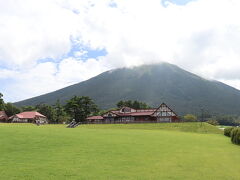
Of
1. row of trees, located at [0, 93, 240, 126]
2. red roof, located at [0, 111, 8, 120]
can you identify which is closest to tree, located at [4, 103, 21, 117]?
row of trees, located at [0, 93, 240, 126]

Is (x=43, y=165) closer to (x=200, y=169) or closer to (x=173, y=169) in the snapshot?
(x=173, y=169)

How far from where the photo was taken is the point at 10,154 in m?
15.4

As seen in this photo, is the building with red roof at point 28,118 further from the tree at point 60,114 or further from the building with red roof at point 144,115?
the building with red roof at point 144,115

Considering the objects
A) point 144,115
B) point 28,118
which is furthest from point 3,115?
point 144,115

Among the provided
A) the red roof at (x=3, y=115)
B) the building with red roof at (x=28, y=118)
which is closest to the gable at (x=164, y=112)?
the building with red roof at (x=28, y=118)

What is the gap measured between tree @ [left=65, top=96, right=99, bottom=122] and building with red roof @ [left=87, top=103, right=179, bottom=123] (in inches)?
246

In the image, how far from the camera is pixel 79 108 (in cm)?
9512

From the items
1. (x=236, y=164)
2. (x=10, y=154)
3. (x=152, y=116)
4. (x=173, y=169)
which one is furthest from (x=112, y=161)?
(x=152, y=116)

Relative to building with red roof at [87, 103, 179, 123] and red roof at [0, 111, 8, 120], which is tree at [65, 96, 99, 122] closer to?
building with red roof at [87, 103, 179, 123]

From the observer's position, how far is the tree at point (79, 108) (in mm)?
94562

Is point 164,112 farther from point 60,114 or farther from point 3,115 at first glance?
point 3,115

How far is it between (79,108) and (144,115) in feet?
70.9

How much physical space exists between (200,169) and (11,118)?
341ft

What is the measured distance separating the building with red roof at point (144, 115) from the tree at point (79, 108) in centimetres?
626
